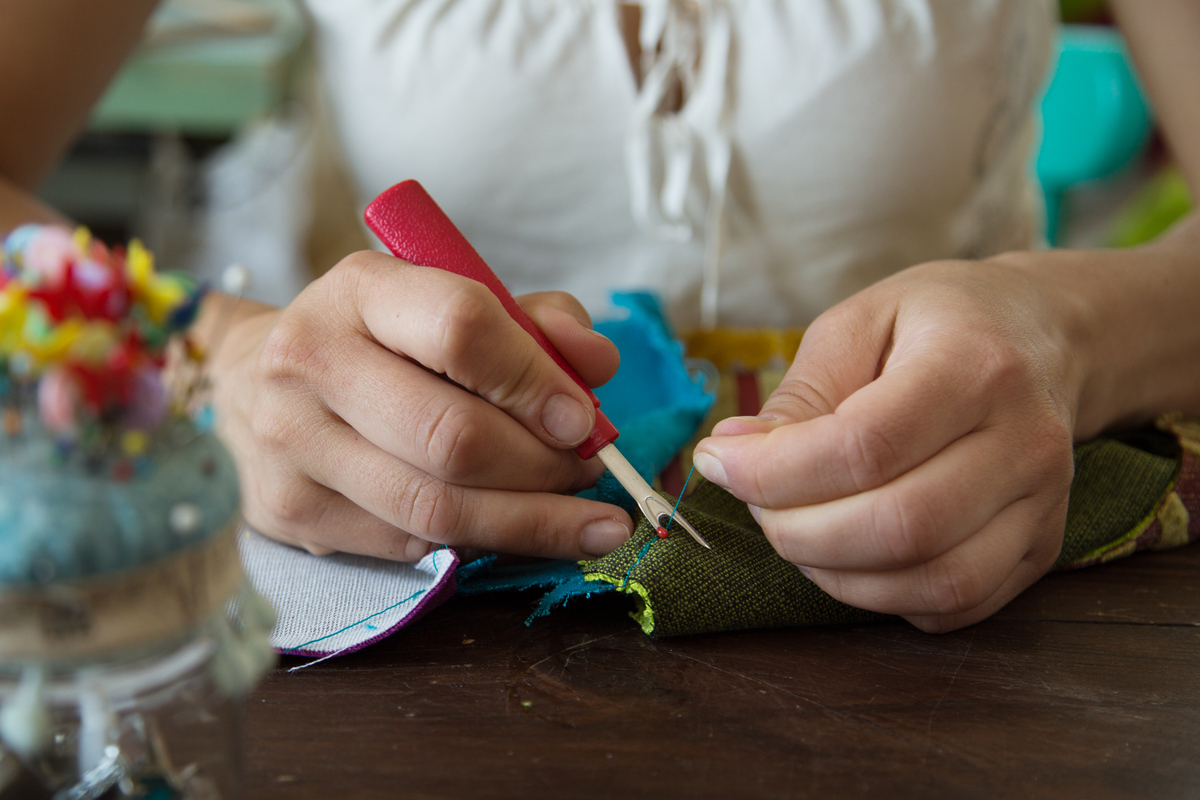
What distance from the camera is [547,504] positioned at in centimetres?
41

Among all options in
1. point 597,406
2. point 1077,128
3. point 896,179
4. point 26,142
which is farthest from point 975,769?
point 1077,128

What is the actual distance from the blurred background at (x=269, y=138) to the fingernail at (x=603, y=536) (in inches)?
41.0

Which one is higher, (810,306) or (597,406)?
(597,406)

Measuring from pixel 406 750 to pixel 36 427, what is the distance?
169 mm

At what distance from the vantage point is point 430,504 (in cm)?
41

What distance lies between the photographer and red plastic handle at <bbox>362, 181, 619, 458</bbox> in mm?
413

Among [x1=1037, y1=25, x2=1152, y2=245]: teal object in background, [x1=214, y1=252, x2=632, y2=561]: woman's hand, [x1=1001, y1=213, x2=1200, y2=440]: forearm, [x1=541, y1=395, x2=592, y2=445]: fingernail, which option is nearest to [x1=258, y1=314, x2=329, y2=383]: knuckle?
[x1=214, y1=252, x2=632, y2=561]: woman's hand

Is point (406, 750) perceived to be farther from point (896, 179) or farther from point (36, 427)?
point (896, 179)

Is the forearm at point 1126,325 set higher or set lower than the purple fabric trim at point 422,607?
lower

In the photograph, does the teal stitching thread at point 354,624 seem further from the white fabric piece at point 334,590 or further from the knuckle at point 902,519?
the knuckle at point 902,519

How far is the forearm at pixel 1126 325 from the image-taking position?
1.58ft

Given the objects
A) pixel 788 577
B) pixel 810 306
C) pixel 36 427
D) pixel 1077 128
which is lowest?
pixel 1077 128

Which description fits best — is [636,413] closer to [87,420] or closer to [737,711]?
[737,711]

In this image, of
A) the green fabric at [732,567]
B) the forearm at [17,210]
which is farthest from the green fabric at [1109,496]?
the forearm at [17,210]
